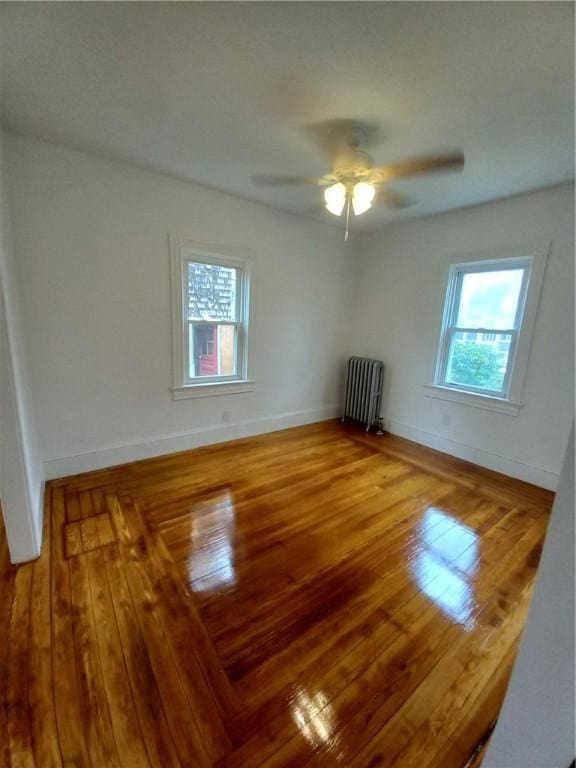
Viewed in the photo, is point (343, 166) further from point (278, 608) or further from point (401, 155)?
point (278, 608)

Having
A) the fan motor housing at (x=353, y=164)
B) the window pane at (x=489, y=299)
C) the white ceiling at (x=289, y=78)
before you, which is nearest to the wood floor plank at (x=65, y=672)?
the white ceiling at (x=289, y=78)

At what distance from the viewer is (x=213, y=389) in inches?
132

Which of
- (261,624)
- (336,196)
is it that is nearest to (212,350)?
(336,196)

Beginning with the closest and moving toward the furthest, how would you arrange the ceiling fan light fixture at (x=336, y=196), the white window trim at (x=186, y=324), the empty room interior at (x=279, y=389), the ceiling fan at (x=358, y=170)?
the empty room interior at (x=279, y=389) < the ceiling fan at (x=358, y=170) < the ceiling fan light fixture at (x=336, y=196) < the white window trim at (x=186, y=324)

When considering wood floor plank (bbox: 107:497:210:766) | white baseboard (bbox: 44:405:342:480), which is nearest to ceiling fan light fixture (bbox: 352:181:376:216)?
white baseboard (bbox: 44:405:342:480)

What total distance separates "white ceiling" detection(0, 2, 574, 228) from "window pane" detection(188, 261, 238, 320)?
3.21 ft

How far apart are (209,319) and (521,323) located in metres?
3.01

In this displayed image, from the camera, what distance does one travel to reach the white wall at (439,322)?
2.66m

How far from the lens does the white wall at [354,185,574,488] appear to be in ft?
8.73

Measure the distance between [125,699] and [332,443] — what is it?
9.01 ft

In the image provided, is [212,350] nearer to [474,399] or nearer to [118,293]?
[118,293]

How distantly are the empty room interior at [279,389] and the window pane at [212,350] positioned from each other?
33 mm

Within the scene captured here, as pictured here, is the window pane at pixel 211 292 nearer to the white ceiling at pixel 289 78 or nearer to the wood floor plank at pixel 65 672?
the white ceiling at pixel 289 78

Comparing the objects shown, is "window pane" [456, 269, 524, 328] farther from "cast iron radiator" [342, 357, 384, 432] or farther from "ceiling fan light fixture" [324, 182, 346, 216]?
"ceiling fan light fixture" [324, 182, 346, 216]
